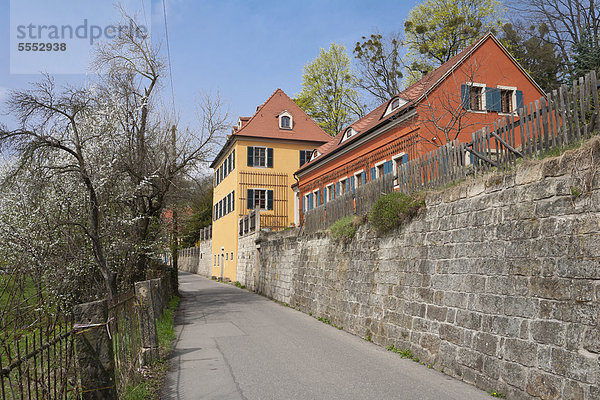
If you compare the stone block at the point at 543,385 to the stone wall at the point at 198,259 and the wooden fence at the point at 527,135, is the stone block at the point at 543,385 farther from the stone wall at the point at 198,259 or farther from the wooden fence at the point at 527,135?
the stone wall at the point at 198,259

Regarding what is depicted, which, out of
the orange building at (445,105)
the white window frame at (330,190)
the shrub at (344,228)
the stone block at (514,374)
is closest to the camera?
the stone block at (514,374)

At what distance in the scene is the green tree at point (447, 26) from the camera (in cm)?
3195

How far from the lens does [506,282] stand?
6.64 m

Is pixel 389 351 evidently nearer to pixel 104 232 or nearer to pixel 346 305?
pixel 346 305

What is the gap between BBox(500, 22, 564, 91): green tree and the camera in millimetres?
29344

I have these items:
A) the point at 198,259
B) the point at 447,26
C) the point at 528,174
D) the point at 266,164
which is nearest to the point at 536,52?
the point at 447,26

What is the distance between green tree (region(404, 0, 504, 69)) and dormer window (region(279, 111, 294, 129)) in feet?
33.5

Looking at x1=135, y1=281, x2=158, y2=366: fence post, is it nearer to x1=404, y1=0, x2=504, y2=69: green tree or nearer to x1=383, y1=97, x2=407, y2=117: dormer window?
x1=383, y1=97, x2=407, y2=117: dormer window

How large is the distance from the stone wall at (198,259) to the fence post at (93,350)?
41666mm

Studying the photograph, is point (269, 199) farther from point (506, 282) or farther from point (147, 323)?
point (506, 282)

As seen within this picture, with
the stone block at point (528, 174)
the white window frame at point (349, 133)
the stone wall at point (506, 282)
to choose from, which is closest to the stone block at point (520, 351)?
the stone wall at point (506, 282)

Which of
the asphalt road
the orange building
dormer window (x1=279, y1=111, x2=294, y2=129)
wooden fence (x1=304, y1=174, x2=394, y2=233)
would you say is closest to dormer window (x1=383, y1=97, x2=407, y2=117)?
the orange building

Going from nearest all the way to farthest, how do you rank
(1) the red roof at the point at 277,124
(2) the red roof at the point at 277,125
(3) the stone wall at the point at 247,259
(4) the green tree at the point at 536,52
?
(3) the stone wall at the point at 247,259
(4) the green tree at the point at 536,52
(2) the red roof at the point at 277,125
(1) the red roof at the point at 277,124

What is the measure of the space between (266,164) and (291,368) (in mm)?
28447
